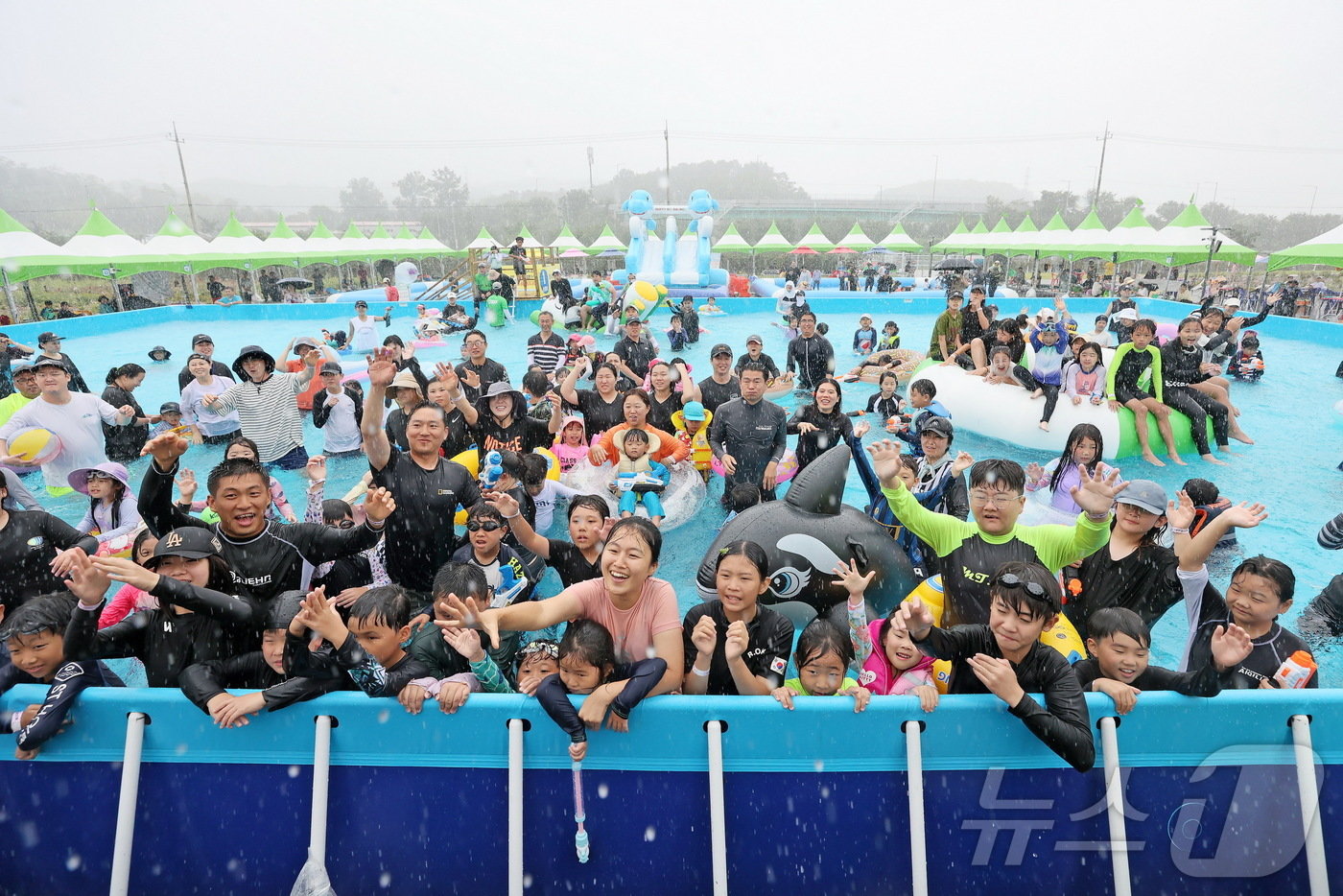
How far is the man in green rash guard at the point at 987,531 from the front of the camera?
306 cm

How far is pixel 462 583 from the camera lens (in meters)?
2.94

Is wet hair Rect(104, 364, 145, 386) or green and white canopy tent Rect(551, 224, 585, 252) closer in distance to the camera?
wet hair Rect(104, 364, 145, 386)

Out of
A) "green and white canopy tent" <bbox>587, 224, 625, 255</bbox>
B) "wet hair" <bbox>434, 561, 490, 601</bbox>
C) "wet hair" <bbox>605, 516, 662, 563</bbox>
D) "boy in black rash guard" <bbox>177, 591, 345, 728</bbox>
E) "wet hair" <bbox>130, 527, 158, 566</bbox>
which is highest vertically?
"green and white canopy tent" <bbox>587, 224, 625, 255</bbox>

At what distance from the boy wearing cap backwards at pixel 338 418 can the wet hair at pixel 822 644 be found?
582 centimetres

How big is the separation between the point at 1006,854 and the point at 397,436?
4.68 metres

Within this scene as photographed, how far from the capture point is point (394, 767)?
8.34 feet

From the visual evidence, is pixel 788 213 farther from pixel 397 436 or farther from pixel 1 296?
pixel 397 436

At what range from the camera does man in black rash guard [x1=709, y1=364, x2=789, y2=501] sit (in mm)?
5383

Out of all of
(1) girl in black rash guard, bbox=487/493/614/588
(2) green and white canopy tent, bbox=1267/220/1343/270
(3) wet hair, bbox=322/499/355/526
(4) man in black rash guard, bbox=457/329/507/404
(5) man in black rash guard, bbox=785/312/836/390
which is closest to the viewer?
(1) girl in black rash guard, bbox=487/493/614/588

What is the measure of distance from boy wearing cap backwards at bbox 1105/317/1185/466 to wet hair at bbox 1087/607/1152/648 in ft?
19.2

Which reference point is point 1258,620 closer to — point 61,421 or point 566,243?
point 61,421

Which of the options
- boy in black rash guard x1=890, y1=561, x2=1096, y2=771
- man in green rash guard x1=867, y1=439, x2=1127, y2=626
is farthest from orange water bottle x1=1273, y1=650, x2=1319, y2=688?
boy in black rash guard x1=890, y1=561, x2=1096, y2=771

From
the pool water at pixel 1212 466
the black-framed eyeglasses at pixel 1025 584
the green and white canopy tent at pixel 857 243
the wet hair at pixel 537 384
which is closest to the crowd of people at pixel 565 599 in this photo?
the black-framed eyeglasses at pixel 1025 584

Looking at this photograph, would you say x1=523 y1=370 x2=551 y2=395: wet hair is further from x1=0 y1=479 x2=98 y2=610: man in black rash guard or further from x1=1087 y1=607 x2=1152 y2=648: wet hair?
x1=1087 y1=607 x2=1152 y2=648: wet hair
